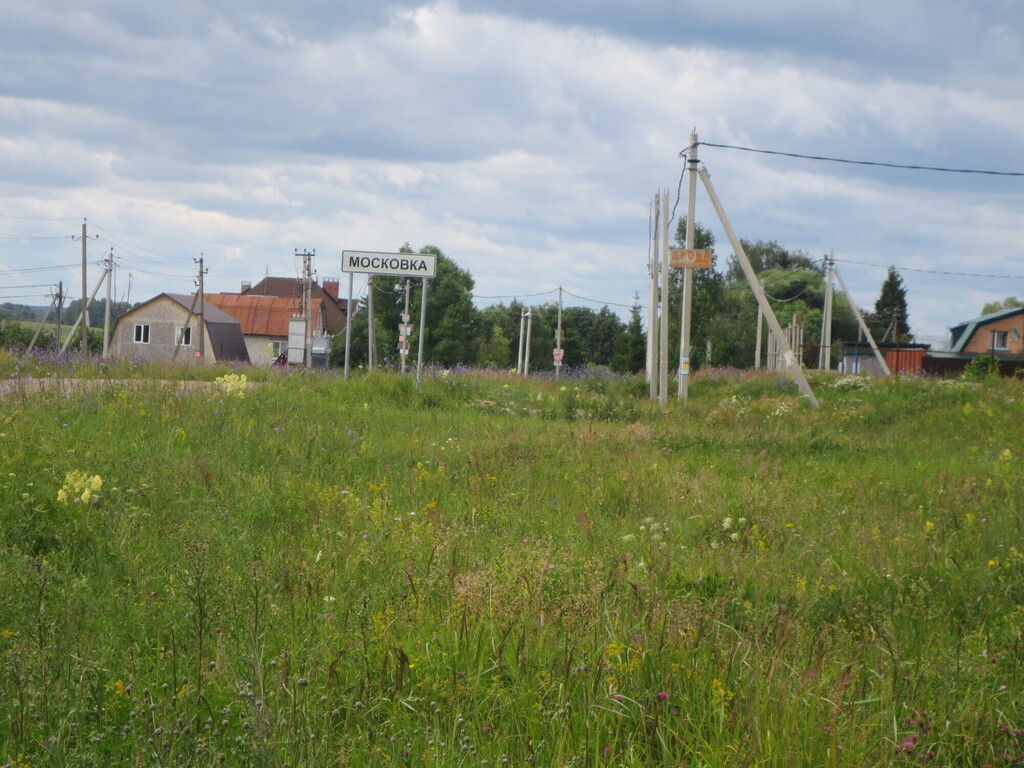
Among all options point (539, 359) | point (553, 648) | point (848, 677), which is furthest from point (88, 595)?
point (539, 359)

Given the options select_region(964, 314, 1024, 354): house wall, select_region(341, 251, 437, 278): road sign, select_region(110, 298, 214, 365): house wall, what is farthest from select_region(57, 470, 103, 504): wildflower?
select_region(110, 298, 214, 365): house wall

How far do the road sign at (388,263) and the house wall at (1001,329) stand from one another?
4279cm

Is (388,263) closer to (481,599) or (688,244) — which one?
(688,244)

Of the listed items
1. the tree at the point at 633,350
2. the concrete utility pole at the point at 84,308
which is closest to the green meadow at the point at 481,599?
the concrete utility pole at the point at 84,308

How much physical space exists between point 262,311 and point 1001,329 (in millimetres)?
60176

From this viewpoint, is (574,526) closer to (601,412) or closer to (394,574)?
(394,574)

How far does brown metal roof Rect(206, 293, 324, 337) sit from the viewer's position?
80.8 m

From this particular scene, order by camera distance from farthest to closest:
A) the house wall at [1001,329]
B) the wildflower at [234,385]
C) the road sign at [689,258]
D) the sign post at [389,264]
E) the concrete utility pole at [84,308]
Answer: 1. the house wall at [1001,329]
2. the concrete utility pole at [84,308]
3. the road sign at [689,258]
4. the sign post at [389,264]
5. the wildflower at [234,385]

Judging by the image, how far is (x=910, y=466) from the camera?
1038 centimetres

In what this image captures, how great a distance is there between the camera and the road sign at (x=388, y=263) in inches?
714

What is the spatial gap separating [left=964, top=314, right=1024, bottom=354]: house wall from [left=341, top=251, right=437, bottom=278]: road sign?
42.8 metres

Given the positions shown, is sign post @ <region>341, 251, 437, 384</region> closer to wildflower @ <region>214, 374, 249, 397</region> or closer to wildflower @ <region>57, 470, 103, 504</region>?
wildflower @ <region>214, 374, 249, 397</region>

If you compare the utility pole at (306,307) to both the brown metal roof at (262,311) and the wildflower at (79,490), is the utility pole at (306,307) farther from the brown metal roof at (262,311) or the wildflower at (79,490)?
the wildflower at (79,490)

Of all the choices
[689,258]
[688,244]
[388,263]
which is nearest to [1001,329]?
[688,244]
